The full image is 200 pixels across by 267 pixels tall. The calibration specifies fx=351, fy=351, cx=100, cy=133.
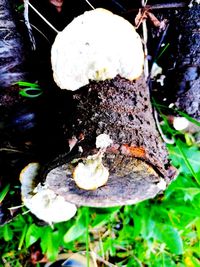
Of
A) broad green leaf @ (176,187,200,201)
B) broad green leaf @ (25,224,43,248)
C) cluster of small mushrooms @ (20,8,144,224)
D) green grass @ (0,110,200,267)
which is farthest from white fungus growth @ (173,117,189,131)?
broad green leaf @ (25,224,43,248)

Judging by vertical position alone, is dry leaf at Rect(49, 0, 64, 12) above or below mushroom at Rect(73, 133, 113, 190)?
above

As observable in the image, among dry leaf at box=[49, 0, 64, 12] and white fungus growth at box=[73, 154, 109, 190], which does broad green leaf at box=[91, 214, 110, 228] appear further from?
dry leaf at box=[49, 0, 64, 12]

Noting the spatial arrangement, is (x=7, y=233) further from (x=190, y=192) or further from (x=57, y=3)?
(x=57, y=3)

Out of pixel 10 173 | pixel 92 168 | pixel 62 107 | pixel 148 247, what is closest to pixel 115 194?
pixel 92 168

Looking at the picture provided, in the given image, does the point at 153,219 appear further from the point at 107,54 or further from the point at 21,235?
the point at 107,54

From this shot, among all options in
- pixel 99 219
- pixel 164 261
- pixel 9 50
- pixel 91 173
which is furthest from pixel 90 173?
pixel 164 261

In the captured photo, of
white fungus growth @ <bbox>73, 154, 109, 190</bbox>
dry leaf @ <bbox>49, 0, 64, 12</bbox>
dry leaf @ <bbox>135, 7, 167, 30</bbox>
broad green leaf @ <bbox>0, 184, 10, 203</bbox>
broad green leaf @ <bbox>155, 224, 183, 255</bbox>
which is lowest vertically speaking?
broad green leaf @ <bbox>155, 224, 183, 255</bbox>

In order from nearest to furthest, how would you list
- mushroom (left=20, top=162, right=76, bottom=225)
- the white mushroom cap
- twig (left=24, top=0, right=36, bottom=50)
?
the white mushroom cap, twig (left=24, top=0, right=36, bottom=50), mushroom (left=20, top=162, right=76, bottom=225)

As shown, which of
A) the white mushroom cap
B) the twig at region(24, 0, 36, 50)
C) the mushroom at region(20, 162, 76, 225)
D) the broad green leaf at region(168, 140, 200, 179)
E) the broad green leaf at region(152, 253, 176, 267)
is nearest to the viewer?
the white mushroom cap

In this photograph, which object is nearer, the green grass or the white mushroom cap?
the white mushroom cap
